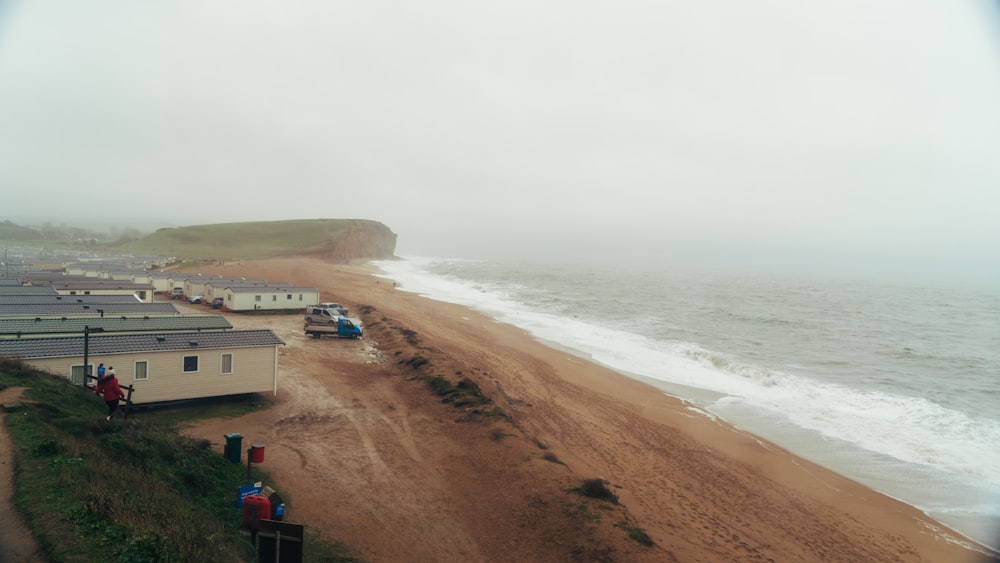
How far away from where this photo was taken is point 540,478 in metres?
13.2

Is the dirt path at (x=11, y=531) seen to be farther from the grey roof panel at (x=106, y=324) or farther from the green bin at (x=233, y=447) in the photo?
the grey roof panel at (x=106, y=324)

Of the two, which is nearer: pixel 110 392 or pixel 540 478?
pixel 110 392

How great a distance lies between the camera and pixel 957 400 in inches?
1056

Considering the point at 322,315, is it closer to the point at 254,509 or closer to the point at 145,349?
the point at 145,349

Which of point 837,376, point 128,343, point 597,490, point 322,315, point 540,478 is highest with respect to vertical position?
point 128,343

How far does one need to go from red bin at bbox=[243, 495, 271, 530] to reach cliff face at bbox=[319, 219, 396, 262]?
4476 inches

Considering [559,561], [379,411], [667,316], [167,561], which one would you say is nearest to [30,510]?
[167,561]

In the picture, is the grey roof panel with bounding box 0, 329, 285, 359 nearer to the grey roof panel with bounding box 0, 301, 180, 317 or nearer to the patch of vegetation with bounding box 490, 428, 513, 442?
the grey roof panel with bounding box 0, 301, 180, 317

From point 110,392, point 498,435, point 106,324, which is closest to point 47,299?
point 106,324

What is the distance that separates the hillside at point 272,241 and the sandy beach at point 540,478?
9809cm

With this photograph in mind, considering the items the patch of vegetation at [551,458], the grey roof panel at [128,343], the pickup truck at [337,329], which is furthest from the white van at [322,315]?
the patch of vegetation at [551,458]

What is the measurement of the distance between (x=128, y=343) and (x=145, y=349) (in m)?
0.71

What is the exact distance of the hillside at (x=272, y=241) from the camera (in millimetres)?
116000

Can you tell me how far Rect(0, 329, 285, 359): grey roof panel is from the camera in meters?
15.0
